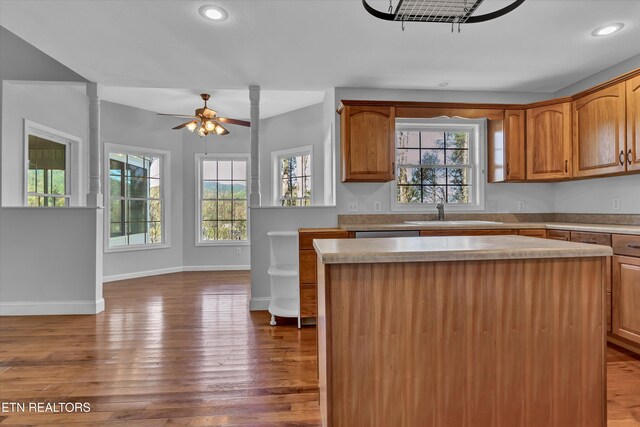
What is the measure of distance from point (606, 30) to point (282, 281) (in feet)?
11.2

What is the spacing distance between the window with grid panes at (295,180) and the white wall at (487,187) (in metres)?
1.66

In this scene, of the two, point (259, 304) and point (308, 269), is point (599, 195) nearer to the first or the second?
point (308, 269)

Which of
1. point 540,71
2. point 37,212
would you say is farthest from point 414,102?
point 37,212

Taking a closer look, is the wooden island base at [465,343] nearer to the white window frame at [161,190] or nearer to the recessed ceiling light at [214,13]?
the recessed ceiling light at [214,13]

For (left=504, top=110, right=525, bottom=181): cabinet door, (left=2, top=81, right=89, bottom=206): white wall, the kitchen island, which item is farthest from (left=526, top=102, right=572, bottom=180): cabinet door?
(left=2, top=81, right=89, bottom=206): white wall

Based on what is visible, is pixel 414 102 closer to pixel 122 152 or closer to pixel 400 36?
pixel 400 36

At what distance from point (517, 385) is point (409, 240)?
2.50ft

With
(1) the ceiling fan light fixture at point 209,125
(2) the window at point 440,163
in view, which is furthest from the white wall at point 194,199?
(2) the window at point 440,163

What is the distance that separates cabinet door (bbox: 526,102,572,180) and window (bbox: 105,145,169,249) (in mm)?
5481

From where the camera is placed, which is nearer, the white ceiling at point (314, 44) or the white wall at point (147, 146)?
the white ceiling at point (314, 44)

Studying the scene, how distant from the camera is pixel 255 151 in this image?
3.81 metres

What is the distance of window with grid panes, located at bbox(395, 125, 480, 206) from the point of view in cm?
402

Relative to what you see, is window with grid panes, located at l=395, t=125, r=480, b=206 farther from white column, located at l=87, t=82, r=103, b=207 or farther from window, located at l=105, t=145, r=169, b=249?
window, located at l=105, t=145, r=169, b=249

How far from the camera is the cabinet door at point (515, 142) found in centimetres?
363
